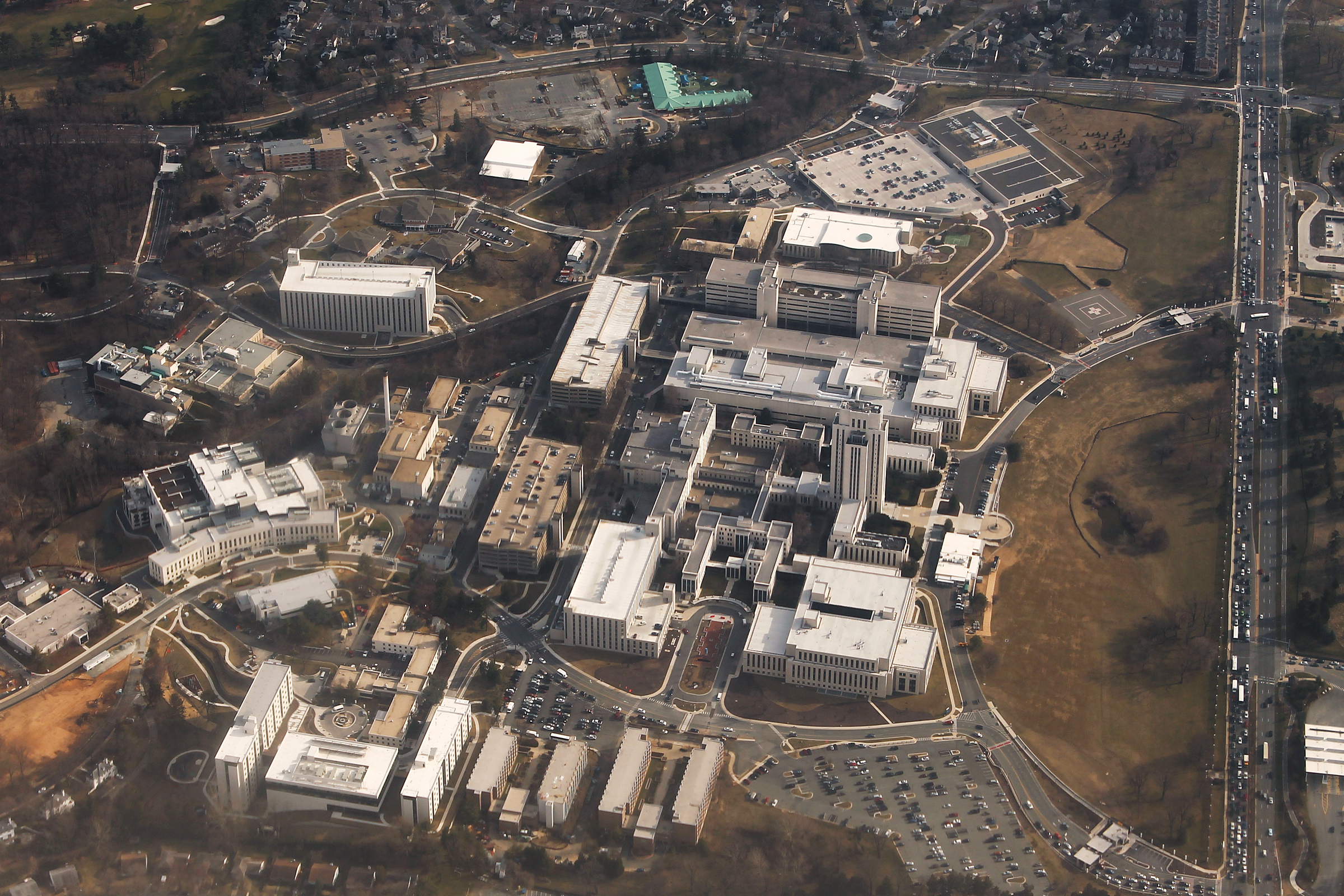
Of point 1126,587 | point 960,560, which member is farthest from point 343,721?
point 1126,587

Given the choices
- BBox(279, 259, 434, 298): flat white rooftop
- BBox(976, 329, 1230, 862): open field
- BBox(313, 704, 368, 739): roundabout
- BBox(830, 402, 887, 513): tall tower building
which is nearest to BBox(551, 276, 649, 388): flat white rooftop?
BBox(279, 259, 434, 298): flat white rooftop

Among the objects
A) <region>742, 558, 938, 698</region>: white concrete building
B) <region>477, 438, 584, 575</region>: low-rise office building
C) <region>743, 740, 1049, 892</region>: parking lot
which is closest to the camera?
<region>743, 740, 1049, 892</region>: parking lot

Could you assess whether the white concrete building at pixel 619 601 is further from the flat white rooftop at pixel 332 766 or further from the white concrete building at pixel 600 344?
the white concrete building at pixel 600 344

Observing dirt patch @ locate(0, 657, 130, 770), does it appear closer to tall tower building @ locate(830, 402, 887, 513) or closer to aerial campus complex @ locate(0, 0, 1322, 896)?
aerial campus complex @ locate(0, 0, 1322, 896)

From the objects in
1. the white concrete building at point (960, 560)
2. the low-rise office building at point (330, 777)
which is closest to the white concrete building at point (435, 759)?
the low-rise office building at point (330, 777)

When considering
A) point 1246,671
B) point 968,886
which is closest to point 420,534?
point 968,886

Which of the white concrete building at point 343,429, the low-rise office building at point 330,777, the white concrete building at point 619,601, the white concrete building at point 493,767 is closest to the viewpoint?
the low-rise office building at point 330,777
